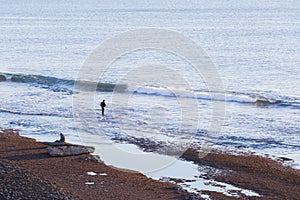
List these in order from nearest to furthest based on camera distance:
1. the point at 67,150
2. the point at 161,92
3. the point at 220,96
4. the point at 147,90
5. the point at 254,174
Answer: the point at 254,174 < the point at 67,150 < the point at 220,96 < the point at 161,92 < the point at 147,90

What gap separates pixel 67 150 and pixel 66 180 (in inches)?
141

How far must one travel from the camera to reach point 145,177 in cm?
2384

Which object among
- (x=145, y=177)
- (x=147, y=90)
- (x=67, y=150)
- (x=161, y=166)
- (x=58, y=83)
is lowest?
(x=145, y=177)

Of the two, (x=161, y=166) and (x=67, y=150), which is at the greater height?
(x=67, y=150)

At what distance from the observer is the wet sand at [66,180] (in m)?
20.3

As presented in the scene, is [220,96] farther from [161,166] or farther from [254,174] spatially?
[254,174]

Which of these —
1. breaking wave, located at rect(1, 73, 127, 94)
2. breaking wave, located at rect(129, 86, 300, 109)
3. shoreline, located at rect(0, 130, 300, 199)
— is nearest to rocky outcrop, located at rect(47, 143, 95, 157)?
shoreline, located at rect(0, 130, 300, 199)

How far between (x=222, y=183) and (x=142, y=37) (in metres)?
62.5

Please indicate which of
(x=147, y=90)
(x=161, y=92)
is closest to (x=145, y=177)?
(x=161, y=92)

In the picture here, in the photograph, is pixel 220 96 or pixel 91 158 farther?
pixel 220 96

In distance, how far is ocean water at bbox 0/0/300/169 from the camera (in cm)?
3209

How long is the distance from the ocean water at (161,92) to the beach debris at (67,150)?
2538 mm

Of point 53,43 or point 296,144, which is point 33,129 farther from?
point 53,43

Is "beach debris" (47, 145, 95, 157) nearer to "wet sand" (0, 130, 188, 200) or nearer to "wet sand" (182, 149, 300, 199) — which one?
"wet sand" (0, 130, 188, 200)
